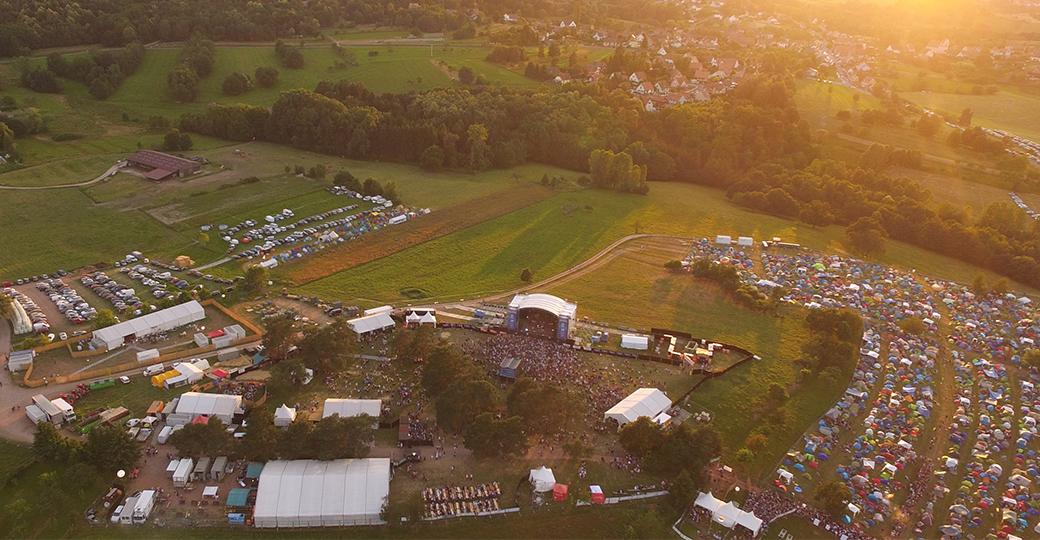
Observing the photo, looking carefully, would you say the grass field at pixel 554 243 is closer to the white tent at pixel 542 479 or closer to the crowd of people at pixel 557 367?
the crowd of people at pixel 557 367

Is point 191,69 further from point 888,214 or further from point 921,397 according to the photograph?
point 921,397

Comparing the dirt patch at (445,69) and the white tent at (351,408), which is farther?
the dirt patch at (445,69)

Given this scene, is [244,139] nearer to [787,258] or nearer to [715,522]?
[787,258]

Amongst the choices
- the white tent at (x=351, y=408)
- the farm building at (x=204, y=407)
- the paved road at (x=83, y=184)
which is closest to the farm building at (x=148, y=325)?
the farm building at (x=204, y=407)

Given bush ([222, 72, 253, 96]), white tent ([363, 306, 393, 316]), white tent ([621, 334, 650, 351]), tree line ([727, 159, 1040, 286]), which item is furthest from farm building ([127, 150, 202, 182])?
tree line ([727, 159, 1040, 286])

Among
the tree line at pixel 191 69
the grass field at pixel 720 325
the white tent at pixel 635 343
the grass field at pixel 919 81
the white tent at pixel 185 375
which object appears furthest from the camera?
the grass field at pixel 919 81

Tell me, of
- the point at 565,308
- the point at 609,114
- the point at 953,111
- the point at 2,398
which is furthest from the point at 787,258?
the point at 953,111
